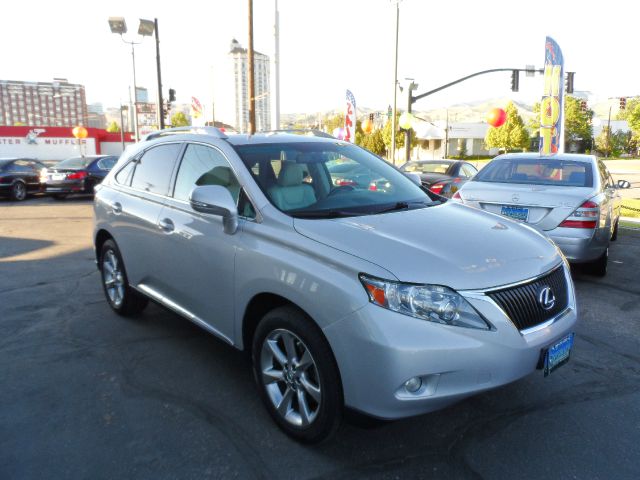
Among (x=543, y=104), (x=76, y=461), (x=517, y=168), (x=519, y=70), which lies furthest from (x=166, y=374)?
(x=519, y=70)

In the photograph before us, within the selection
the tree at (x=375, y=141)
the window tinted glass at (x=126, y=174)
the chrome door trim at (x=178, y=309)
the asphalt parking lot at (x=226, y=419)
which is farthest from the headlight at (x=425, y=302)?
the tree at (x=375, y=141)

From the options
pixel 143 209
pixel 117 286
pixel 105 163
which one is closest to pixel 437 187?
pixel 117 286

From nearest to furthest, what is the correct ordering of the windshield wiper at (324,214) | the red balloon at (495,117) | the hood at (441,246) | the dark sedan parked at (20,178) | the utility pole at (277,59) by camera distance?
the hood at (441,246), the windshield wiper at (324,214), the dark sedan parked at (20,178), the utility pole at (277,59), the red balloon at (495,117)

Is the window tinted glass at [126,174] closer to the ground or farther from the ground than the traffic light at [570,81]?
closer to the ground

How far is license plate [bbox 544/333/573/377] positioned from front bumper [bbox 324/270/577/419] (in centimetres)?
22

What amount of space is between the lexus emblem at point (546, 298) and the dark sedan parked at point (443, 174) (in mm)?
7588

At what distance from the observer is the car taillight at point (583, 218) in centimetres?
569

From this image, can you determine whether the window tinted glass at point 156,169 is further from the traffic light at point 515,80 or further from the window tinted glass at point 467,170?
the traffic light at point 515,80

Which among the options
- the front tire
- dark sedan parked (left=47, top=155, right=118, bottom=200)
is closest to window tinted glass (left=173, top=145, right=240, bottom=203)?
the front tire

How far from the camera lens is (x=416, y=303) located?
2.40 metres

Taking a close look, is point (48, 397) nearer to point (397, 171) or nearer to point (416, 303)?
point (416, 303)

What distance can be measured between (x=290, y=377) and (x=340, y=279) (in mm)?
745

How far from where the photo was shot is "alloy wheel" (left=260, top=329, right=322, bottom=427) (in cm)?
275

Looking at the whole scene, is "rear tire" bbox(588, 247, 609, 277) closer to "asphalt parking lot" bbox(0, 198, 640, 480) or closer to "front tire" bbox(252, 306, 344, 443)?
"asphalt parking lot" bbox(0, 198, 640, 480)
